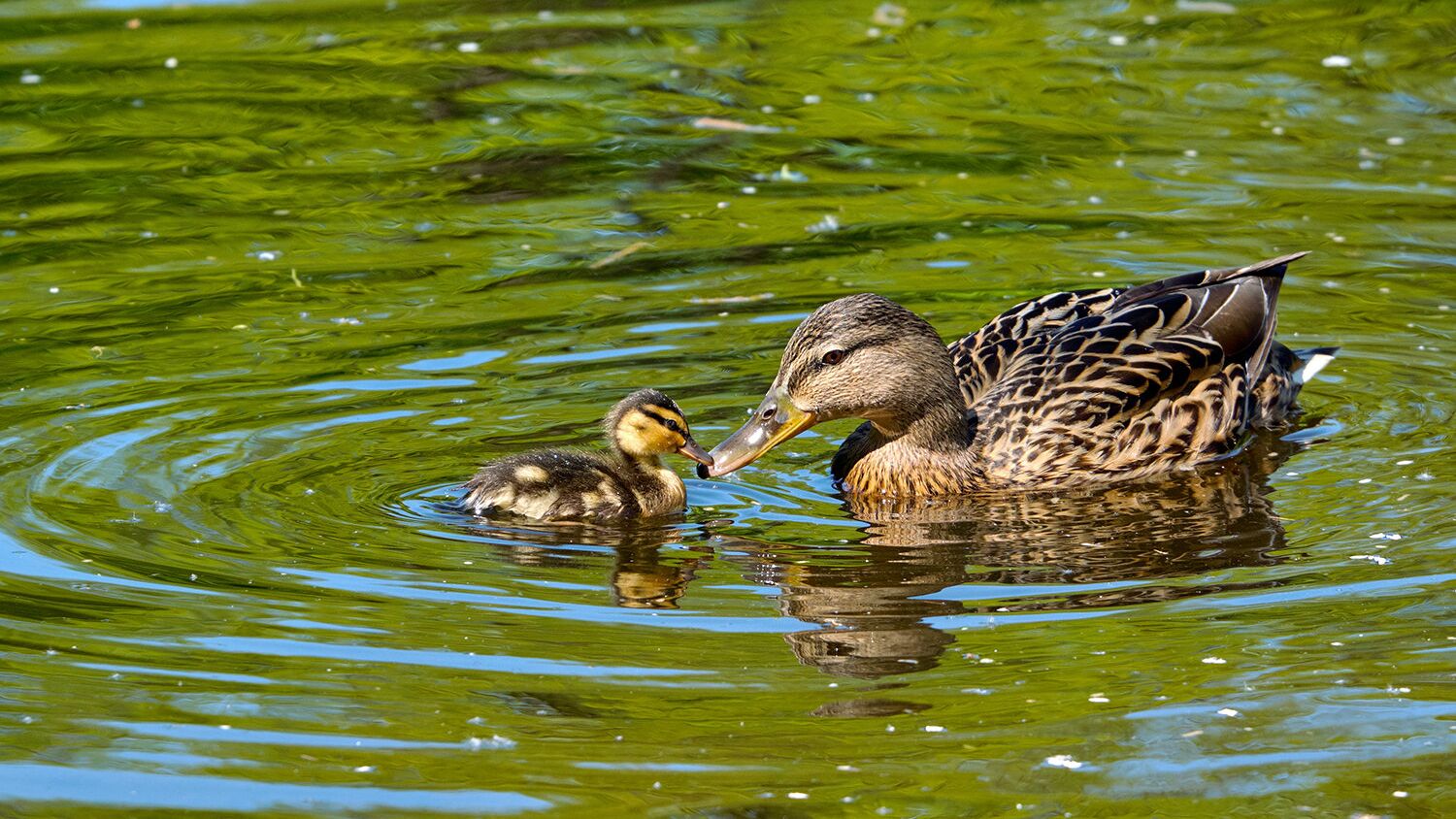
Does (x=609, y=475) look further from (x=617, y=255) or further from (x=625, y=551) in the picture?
(x=617, y=255)

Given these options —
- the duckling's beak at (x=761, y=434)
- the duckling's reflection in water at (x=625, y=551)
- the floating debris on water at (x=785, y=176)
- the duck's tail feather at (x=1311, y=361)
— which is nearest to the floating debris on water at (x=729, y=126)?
the floating debris on water at (x=785, y=176)

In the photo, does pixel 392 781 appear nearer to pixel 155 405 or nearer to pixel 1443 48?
pixel 155 405

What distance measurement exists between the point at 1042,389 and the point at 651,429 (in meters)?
1.74

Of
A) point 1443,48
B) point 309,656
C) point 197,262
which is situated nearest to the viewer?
point 309,656

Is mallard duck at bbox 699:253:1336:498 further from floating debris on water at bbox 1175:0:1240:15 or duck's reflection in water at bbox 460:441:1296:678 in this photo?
floating debris on water at bbox 1175:0:1240:15

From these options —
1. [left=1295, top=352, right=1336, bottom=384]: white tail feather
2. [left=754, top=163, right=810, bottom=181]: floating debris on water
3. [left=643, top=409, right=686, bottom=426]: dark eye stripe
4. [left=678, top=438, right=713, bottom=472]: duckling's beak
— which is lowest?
[left=1295, top=352, right=1336, bottom=384]: white tail feather

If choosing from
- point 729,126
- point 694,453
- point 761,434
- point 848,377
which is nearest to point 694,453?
point 694,453

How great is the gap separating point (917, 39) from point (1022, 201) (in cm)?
356

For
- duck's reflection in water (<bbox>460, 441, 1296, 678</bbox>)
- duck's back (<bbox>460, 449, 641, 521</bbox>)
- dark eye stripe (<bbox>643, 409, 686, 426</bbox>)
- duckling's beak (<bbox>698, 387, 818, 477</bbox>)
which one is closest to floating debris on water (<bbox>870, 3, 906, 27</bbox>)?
duck's reflection in water (<bbox>460, 441, 1296, 678</bbox>)

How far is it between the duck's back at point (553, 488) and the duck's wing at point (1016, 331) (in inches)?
71.8

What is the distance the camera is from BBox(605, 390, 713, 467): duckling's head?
27.0 feet

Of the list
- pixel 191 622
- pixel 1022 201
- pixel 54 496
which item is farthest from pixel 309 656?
pixel 1022 201

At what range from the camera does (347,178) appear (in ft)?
42.7

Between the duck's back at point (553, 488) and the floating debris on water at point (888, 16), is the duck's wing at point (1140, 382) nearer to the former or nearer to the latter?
the duck's back at point (553, 488)
